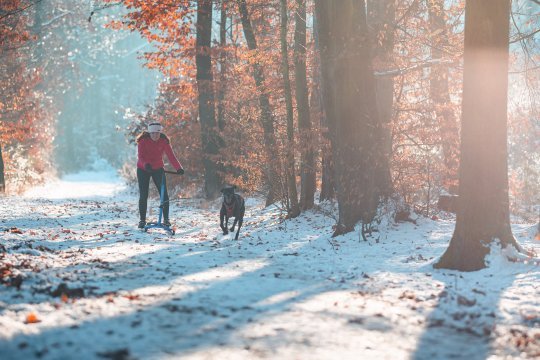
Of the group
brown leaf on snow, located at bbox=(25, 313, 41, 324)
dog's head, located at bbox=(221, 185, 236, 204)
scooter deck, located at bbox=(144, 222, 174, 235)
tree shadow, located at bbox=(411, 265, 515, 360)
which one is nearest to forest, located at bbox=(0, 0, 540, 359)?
tree shadow, located at bbox=(411, 265, 515, 360)

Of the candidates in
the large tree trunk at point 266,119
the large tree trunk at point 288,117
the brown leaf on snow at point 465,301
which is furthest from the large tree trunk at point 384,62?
the brown leaf on snow at point 465,301

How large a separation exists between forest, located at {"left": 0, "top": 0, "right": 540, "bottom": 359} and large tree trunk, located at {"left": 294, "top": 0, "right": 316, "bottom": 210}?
0.04 metres

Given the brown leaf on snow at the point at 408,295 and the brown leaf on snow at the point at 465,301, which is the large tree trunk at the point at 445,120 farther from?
the brown leaf on snow at the point at 465,301

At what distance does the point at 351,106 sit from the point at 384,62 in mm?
3087

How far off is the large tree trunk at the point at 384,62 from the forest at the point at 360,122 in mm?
41

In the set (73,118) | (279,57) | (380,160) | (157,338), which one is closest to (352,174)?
(380,160)

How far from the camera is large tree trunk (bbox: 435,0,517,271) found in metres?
6.49

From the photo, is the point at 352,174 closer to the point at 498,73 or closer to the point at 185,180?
the point at 498,73

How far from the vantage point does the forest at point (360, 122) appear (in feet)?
21.6

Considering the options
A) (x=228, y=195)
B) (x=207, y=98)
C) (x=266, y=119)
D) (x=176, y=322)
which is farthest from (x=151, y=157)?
(x=207, y=98)

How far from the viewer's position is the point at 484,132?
258 inches

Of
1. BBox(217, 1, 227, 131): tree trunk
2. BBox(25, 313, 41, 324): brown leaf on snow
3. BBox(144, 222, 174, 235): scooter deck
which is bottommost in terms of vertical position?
BBox(144, 222, 174, 235): scooter deck

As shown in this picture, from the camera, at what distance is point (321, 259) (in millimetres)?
7895

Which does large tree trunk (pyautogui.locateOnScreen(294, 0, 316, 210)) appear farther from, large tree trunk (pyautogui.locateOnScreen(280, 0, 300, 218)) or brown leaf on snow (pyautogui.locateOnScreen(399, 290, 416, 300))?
brown leaf on snow (pyautogui.locateOnScreen(399, 290, 416, 300))
